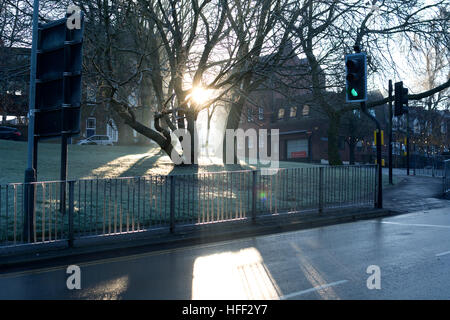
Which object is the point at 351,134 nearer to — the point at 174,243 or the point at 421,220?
the point at 421,220

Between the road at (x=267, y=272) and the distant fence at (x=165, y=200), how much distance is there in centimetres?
131

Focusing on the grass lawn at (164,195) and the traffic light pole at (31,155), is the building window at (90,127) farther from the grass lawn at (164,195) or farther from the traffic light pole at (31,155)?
the traffic light pole at (31,155)

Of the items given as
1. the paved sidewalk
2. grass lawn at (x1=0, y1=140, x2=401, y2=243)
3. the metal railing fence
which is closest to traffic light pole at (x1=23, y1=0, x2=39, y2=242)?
grass lawn at (x1=0, y1=140, x2=401, y2=243)

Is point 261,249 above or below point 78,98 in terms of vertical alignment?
below

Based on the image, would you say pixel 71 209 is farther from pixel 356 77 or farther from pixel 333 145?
pixel 333 145

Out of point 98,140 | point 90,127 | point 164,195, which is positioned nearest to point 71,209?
point 164,195

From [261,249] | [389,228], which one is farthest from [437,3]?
[261,249]

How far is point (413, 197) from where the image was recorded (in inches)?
645

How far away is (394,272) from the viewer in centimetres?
588

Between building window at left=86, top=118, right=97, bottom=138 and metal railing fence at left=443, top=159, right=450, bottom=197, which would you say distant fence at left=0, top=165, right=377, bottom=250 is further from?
building window at left=86, top=118, right=97, bottom=138

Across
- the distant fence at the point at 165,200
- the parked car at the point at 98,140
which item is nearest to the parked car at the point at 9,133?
the parked car at the point at 98,140

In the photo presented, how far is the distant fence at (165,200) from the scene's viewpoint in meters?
7.77

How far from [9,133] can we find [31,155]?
34387 millimetres
